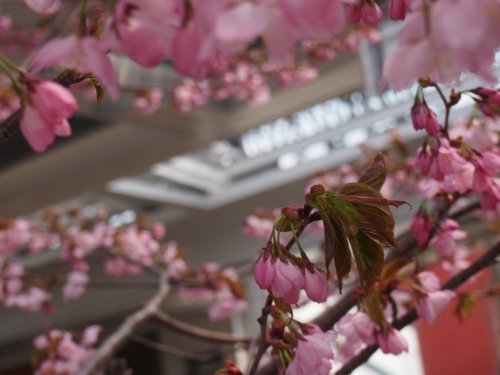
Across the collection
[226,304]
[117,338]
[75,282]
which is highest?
[117,338]

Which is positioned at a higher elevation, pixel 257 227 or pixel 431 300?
pixel 431 300

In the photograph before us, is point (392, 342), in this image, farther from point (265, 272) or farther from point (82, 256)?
point (82, 256)

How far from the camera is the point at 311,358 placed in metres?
0.67

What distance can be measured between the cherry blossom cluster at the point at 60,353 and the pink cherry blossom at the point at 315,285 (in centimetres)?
90

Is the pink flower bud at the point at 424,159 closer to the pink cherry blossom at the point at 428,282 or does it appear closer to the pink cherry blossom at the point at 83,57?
the pink cherry blossom at the point at 428,282

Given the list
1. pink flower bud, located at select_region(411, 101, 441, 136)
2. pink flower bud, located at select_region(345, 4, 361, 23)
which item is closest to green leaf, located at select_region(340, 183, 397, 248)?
pink flower bud, located at select_region(345, 4, 361, 23)

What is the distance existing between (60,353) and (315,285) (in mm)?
1114

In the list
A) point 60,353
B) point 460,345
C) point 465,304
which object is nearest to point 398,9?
point 465,304

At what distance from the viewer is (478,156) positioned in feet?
2.79

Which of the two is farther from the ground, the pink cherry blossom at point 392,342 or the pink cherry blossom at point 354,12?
the pink cherry blossom at point 354,12

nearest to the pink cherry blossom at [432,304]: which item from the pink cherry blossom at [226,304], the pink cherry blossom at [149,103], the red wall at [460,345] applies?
the pink cherry blossom at [226,304]

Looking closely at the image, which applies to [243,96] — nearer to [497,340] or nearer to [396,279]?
[497,340]

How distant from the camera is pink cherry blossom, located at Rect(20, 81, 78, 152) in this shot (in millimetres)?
474

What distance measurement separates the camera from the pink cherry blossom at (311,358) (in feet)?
2.20
